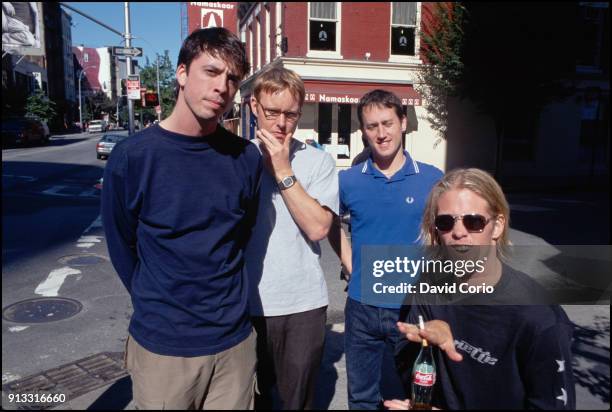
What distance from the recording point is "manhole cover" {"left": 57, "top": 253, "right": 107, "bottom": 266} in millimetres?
7394

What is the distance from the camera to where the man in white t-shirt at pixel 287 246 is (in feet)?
7.34

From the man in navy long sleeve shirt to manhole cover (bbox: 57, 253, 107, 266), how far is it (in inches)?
235

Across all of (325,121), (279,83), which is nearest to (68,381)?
(279,83)

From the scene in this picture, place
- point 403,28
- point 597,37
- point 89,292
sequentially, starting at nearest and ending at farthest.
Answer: point 89,292 < point 403,28 < point 597,37

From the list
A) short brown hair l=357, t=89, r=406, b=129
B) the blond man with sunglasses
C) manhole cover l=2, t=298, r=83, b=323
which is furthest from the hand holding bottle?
manhole cover l=2, t=298, r=83, b=323

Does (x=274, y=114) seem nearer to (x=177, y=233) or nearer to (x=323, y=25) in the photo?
(x=177, y=233)

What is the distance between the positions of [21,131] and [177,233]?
3693cm

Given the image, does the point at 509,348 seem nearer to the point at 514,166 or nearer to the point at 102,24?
the point at 102,24

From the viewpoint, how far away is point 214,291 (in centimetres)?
195

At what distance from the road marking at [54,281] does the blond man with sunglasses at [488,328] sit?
543cm

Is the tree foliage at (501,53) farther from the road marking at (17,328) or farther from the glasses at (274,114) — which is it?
the glasses at (274,114)

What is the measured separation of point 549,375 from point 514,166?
2123cm

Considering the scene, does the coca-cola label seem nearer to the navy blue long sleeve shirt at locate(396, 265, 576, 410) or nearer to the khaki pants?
the navy blue long sleeve shirt at locate(396, 265, 576, 410)

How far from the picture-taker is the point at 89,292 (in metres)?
6.17
